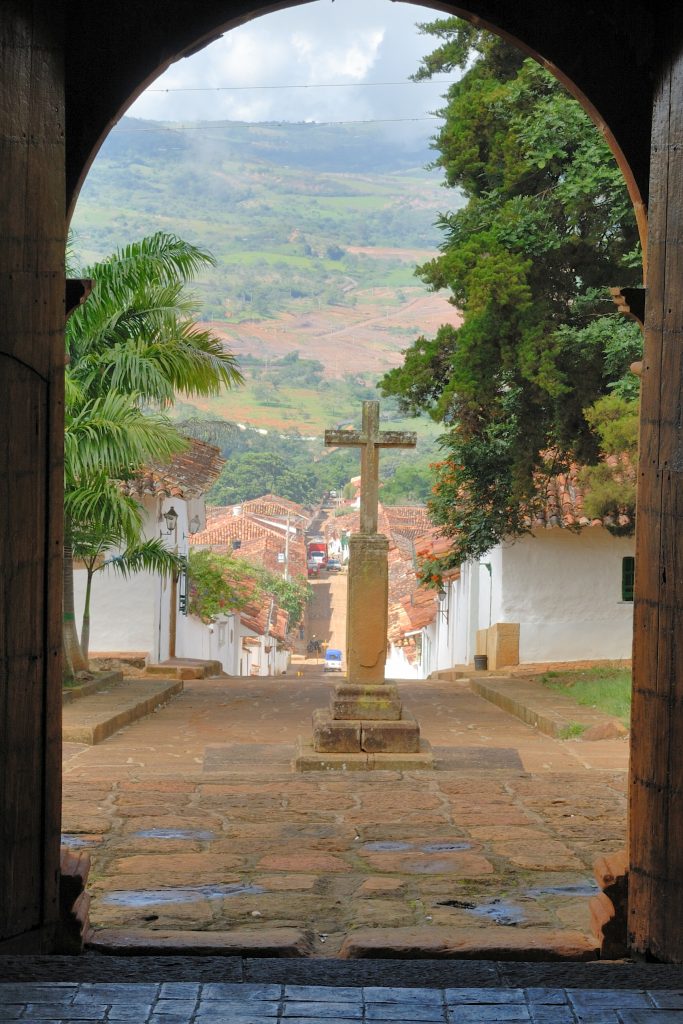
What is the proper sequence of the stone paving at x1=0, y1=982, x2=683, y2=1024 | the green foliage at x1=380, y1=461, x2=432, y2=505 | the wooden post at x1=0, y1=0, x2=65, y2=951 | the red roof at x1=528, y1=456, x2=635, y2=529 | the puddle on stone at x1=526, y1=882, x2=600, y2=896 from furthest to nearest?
the green foliage at x1=380, y1=461, x2=432, y2=505
the red roof at x1=528, y1=456, x2=635, y2=529
the puddle on stone at x1=526, y1=882, x2=600, y2=896
the wooden post at x1=0, y1=0, x2=65, y2=951
the stone paving at x1=0, y1=982, x2=683, y2=1024

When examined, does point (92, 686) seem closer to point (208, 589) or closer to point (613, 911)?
point (613, 911)

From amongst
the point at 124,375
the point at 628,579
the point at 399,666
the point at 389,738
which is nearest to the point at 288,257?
the point at 399,666

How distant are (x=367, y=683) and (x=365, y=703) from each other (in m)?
0.20

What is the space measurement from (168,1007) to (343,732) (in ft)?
20.8

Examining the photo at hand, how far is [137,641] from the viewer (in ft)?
68.0

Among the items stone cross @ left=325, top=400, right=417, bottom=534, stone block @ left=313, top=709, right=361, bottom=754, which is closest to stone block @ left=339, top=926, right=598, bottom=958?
stone block @ left=313, top=709, right=361, bottom=754

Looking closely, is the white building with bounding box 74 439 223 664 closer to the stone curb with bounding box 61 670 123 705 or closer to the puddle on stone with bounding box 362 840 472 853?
the stone curb with bounding box 61 670 123 705

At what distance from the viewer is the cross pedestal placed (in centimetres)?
882

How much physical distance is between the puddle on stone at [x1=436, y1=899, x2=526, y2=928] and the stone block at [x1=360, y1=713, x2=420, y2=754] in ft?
13.6

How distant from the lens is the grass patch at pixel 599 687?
37.7ft

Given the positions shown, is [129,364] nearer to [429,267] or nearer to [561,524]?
[429,267]

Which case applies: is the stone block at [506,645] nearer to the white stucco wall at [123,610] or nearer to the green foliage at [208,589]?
the white stucco wall at [123,610]

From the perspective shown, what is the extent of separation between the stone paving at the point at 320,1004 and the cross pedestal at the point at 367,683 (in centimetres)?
586

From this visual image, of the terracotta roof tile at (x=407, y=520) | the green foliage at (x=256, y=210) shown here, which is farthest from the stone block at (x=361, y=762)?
the green foliage at (x=256, y=210)
